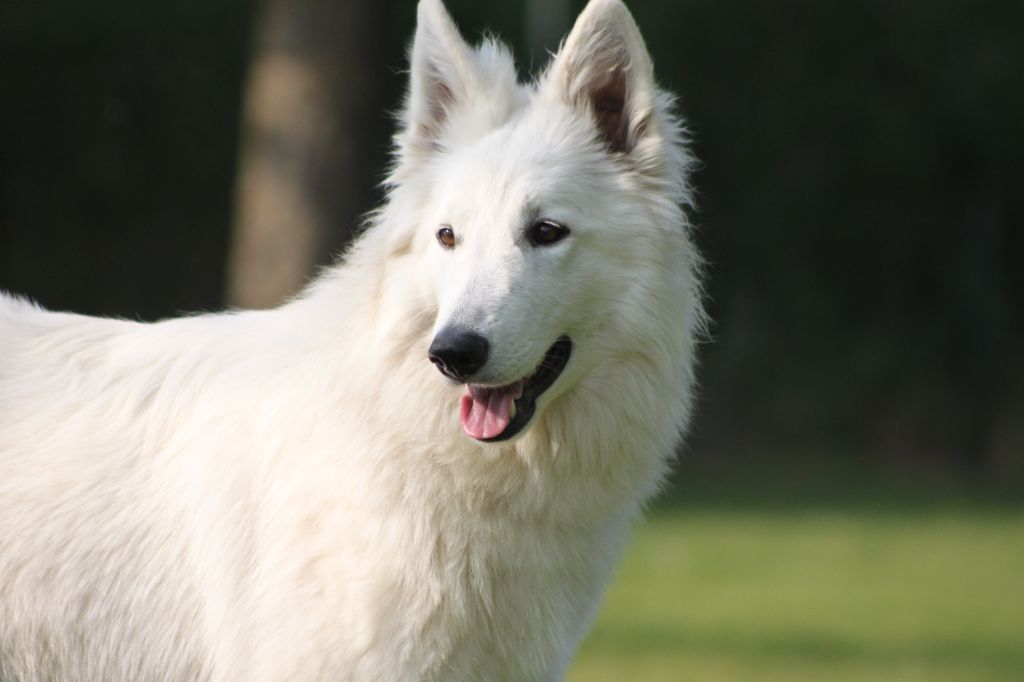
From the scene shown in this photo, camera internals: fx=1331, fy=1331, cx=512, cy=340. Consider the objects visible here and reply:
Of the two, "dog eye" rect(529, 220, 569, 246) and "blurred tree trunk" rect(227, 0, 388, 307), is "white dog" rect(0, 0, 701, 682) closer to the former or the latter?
"dog eye" rect(529, 220, 569, 246)

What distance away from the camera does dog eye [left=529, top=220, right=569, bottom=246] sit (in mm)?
3639

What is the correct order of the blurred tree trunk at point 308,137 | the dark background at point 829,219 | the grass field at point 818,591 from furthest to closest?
the dark background at point 829,219
the blurred tree trunk at point 308,137
the grass field at point 818,591

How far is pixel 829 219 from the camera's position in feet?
51.6

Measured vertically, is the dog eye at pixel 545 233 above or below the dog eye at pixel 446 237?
above

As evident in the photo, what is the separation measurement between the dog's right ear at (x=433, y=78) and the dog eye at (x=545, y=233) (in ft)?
1.67

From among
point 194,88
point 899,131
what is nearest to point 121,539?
point 194,88

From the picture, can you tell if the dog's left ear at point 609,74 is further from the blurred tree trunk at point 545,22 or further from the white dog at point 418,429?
the blurred tree trunk at point 545,22

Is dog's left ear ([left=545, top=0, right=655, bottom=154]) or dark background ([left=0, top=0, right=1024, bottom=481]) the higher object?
dog's left ear ([left=545, top=0, right=655, bottom=154])

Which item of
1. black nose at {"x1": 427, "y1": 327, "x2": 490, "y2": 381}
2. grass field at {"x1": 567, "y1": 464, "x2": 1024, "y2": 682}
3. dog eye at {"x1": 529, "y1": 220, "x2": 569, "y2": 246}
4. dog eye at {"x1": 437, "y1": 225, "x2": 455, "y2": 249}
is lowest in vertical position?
grass field at {"x1": 567, "y1": 464, "x2": 1024, "y2": 682}

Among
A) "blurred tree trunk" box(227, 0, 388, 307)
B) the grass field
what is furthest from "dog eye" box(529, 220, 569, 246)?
"blurred tree trunk" box(227, 0, 388, 307)

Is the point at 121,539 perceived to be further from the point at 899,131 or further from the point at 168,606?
the point at 899,131

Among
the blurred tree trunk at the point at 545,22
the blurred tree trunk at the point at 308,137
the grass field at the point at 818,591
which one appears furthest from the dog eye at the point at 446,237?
the blurred tree trunk at the point at 545,22

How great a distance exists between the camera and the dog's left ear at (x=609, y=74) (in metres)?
3.69

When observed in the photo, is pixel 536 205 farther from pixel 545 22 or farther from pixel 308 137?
pixel 545 22
